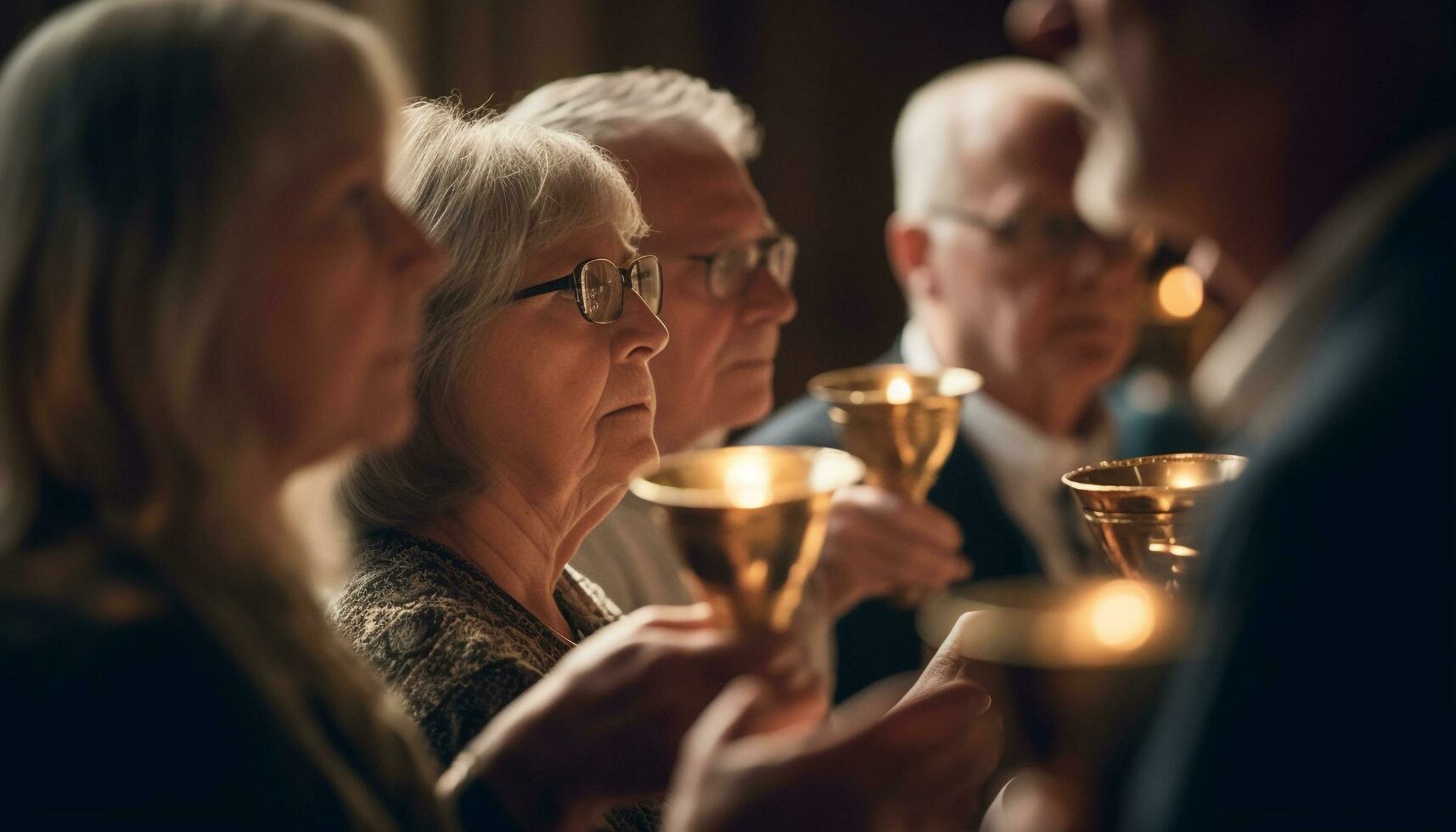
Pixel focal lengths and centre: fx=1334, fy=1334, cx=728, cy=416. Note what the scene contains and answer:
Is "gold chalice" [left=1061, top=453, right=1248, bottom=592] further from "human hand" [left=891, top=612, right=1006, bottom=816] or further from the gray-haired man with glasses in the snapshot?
the gray-haired man with glasses

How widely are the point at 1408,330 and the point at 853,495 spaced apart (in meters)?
1.62

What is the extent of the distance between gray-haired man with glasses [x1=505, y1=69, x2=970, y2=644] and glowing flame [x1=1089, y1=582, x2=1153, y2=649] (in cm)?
132

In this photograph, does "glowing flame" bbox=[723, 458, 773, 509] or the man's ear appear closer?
"glowing flame" bbox=[723, 458, 773, 509]

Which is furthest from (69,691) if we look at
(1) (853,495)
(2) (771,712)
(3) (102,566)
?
(1) (853,495)

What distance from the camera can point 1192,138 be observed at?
Answer: 1.21m

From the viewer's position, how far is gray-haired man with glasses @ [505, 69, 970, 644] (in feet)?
9.45

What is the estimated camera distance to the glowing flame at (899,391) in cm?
244

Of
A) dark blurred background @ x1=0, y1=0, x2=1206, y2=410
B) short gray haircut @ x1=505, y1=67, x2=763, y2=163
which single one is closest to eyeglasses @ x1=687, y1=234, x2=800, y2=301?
A: short gray haircut @ x1=505, y1=67, x2=763, y2=163

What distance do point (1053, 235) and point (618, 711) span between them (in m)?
2.63

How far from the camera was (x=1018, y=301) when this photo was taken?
145 inches

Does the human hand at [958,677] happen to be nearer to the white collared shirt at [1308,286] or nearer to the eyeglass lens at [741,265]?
the white collared shirt at [1308,286]

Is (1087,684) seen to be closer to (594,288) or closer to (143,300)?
(143,300)

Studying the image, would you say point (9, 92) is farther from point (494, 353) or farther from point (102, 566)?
point (494, 353)

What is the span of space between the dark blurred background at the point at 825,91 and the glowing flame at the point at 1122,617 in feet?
14.1
